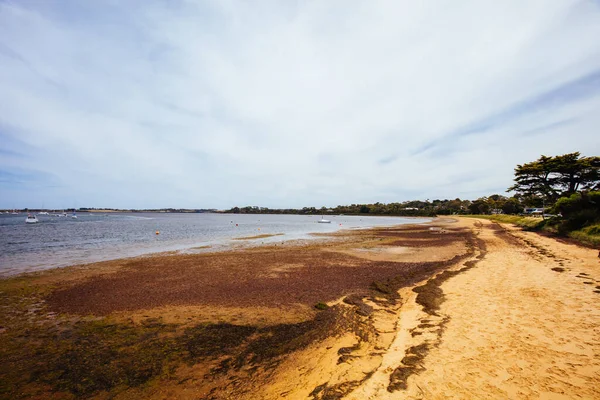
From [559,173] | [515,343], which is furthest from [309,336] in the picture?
[559,173]

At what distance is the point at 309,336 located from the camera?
742 centimetres

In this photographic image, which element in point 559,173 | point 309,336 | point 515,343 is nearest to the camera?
point 515,343

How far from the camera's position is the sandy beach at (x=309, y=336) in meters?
5.04

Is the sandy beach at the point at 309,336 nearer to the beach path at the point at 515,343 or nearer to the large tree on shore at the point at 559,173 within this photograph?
the beach path at the point at 515,343

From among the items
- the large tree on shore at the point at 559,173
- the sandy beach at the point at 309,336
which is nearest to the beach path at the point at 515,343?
the sandy beach at the point at 309,336

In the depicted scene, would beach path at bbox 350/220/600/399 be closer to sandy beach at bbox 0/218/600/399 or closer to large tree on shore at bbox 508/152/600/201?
sandy beach at bbox 0/218/600/399

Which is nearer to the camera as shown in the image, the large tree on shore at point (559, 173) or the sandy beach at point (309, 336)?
the sandy beach at point (309, 336)

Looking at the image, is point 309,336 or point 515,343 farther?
point 309,336

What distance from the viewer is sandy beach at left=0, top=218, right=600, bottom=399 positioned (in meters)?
5.04

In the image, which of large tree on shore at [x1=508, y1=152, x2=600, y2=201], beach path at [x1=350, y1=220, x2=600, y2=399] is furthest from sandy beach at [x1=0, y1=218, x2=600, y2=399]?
large tree on shore at [x1=508, y1=152, x2=600, y2=201]

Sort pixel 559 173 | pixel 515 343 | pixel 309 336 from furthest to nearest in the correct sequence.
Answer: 1. pixel 559 173
2. pixel 309 336
3. pixel 515 343

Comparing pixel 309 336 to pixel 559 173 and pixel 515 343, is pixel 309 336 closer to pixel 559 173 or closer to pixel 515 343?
pixel 515 343

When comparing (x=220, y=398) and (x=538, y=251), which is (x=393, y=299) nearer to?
(x=220, y=398)

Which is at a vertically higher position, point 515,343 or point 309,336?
point 515,343
